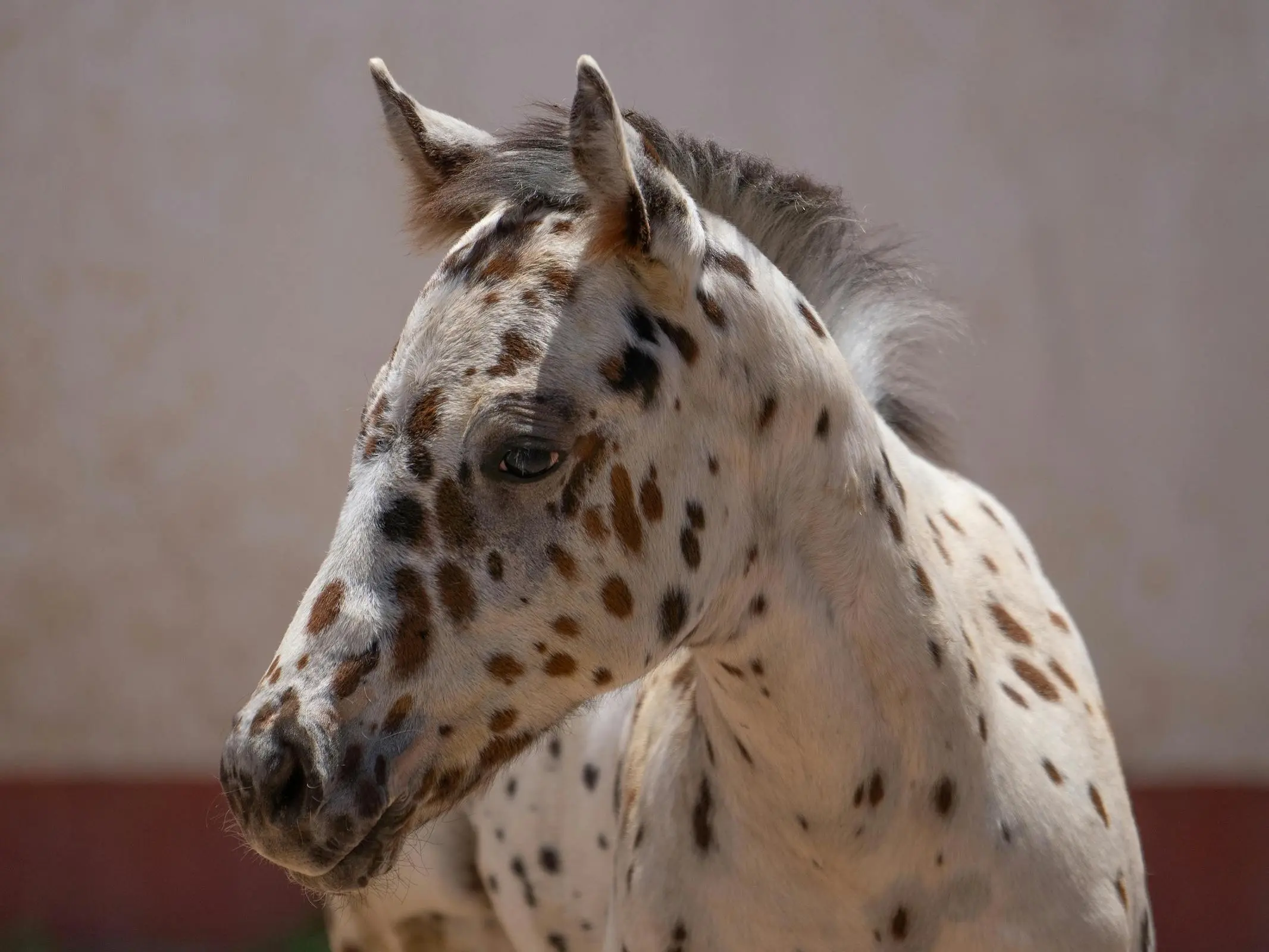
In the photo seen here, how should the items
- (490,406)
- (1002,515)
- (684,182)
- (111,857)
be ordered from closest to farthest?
(490,406), (684,182), (1002,515), (111,857)

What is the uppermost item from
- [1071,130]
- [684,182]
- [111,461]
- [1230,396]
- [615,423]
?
[1071,130]

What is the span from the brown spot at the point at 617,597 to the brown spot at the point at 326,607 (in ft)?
0.84

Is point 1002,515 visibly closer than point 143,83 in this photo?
Yes

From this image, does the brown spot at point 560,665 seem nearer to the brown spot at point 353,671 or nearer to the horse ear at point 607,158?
the brown spot at point 353,671

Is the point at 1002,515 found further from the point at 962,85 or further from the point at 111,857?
the point at 111,857

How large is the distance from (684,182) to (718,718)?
623mm

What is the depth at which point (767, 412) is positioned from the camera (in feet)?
4.65

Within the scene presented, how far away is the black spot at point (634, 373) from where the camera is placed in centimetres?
133

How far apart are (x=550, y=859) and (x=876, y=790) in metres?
0.97

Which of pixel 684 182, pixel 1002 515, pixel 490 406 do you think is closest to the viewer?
pixel 490 406

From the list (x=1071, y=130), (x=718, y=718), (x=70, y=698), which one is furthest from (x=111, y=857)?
(x=1071, y=130)

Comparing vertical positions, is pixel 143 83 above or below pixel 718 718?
above

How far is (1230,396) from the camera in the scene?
3475mm

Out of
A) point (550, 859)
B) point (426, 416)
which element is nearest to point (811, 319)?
point (426, 416)
